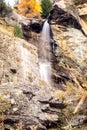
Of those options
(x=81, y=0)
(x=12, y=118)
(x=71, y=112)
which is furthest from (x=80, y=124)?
(x=81, y=0)

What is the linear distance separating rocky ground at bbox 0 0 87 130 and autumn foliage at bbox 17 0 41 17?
11.0 metres

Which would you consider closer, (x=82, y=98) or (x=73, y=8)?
(x=82, y=98)

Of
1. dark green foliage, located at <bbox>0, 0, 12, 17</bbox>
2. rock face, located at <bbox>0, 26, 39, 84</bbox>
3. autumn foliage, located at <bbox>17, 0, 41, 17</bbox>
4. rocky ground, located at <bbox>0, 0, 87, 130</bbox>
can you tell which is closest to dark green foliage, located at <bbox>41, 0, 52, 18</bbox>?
autumn foliage, located at <bbox>17, 0, 41, 17</bbox>

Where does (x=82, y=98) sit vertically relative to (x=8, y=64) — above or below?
above

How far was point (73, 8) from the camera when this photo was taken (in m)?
32.4

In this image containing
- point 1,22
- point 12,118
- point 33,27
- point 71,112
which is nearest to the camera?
point 12,118

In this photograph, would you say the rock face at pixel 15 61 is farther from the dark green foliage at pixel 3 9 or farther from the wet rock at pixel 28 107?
the dark green foliage at pixel 3 9

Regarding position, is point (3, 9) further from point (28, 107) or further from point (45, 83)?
point (28, 107)

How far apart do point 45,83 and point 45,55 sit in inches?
285

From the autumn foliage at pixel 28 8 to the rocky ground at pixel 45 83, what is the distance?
11028mm

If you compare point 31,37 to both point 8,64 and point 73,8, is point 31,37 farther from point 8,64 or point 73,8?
point 8,64

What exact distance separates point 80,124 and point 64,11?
69.6 ft

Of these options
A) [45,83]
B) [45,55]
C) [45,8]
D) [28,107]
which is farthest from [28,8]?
[28,107]

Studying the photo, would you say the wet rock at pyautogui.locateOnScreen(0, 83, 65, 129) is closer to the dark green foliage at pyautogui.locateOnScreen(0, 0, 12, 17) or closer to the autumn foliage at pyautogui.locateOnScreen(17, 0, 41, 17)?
the dark green foliage at pyautogui.locateOnScreen(0, 0, 12, 17)
